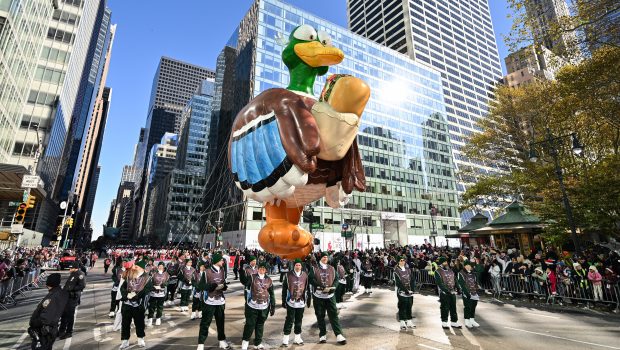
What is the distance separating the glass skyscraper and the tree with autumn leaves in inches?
2039

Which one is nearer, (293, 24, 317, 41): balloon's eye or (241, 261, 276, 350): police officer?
(293, 24, 317, 41): balloon's eye

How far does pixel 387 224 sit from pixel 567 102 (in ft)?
124

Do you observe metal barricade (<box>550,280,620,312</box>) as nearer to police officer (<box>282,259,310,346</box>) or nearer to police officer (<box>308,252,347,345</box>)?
police officer (<box>308,252,347,345</box>)

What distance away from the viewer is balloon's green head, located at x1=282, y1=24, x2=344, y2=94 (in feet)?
15.7

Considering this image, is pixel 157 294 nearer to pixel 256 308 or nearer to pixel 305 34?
pixel 256 308

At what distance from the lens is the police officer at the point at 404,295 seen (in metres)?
8.23

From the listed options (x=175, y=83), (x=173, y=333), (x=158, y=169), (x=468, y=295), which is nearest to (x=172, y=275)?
(x=173, y=333)

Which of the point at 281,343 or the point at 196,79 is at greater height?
the point at 196,79

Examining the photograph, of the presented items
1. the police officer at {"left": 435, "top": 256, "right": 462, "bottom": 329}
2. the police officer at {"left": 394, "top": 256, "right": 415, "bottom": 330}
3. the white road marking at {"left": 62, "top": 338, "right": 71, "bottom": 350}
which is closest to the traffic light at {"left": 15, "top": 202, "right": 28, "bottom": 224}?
the white road marking at {"left": 62, "top": 338, "right": 71, "bottom": 350}

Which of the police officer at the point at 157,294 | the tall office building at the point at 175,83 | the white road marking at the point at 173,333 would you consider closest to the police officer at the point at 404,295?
the white road marking at the point at 173,333

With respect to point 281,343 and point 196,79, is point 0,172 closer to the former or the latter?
point 281,343

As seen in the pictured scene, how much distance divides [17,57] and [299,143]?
121 feet

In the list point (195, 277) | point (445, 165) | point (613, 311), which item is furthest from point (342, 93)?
point (445, 165)

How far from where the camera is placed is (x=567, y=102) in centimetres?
1655
